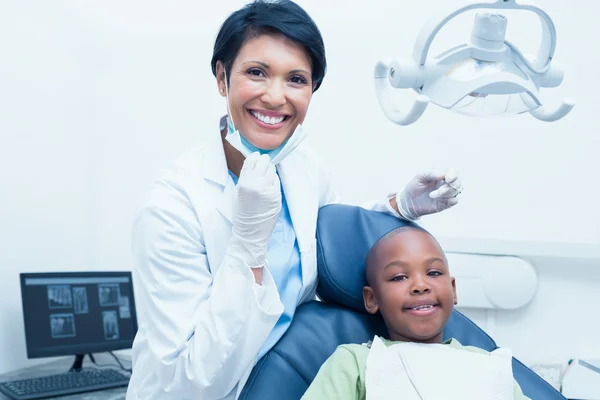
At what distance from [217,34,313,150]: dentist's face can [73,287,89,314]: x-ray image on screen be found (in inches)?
47.1

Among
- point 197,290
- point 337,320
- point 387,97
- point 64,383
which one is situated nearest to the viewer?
point 387,97

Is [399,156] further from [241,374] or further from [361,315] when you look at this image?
[241,374]

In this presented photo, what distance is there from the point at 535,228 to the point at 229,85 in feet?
4.53

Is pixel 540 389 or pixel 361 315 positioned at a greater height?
pixel 361 315

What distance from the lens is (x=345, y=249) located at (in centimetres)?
143

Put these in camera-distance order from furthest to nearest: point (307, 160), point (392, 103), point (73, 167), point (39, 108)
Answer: point (73, 167)
point (39, 108)
point (307, 160)
point (392, 103)

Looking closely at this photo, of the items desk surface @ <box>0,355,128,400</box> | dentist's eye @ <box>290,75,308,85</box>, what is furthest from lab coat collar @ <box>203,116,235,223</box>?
desk surface @ <box>0,355,128,400</box>

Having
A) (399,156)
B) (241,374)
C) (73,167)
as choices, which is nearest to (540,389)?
(241,374)

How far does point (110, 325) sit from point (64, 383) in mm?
324

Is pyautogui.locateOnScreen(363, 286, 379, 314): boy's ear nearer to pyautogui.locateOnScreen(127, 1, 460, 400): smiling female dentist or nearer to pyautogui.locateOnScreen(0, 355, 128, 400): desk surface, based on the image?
pyautogui.locateOnScreen(127, 1, 460, 400): smiling female dentist

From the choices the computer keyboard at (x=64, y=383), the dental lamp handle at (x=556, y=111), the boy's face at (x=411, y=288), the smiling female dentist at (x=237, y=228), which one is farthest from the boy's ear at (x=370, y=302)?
the computer keyboard at (x=64, y=383)

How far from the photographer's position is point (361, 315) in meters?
1.45

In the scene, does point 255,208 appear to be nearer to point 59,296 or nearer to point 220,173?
point 220,173

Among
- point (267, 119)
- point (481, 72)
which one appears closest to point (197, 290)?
point (267, 119)
